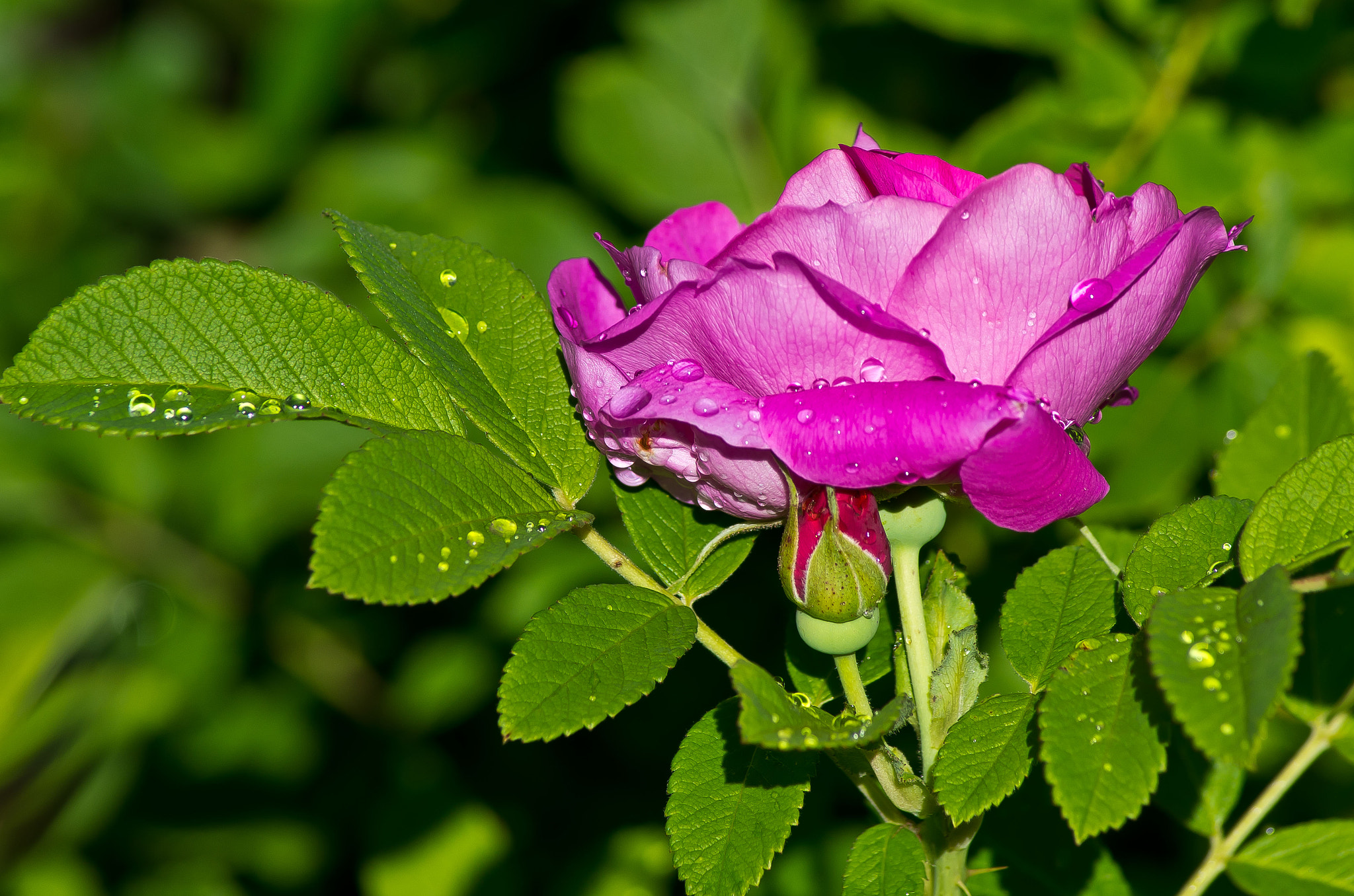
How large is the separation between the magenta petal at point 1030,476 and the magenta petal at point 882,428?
0.5 inches

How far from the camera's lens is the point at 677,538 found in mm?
1116

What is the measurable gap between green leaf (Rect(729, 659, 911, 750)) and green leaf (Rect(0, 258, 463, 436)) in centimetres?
39

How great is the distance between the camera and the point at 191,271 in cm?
105

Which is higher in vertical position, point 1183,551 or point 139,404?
point 139,404

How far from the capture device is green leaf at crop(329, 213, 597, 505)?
105 cm

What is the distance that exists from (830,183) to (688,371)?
7.8 inches

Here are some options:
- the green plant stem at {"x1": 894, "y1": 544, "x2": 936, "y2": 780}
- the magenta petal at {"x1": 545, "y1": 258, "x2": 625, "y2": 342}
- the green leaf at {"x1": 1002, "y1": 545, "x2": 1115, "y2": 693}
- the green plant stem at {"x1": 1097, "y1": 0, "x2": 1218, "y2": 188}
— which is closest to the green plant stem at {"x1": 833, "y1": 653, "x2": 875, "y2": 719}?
the green plant stem at {"x1": 894, "y1": 544, "x2": 936, "y2": 780}

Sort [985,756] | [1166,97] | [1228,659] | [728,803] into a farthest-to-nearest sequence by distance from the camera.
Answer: [1166,97], [728,803], [985,756], [1228,659]

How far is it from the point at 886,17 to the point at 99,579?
2.20 m

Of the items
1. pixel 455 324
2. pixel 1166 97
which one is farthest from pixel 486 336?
pixel 1166 97

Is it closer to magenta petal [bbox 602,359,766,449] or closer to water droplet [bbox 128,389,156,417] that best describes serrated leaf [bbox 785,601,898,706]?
magenta petal [bbox 602,359,766,449]

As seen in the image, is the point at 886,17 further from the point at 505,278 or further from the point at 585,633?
the point at 585,633

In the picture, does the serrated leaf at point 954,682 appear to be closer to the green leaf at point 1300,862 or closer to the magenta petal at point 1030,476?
the magenta petal at point 1030,476

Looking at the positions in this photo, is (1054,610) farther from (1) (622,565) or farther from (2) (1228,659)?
(1) (622,565)
